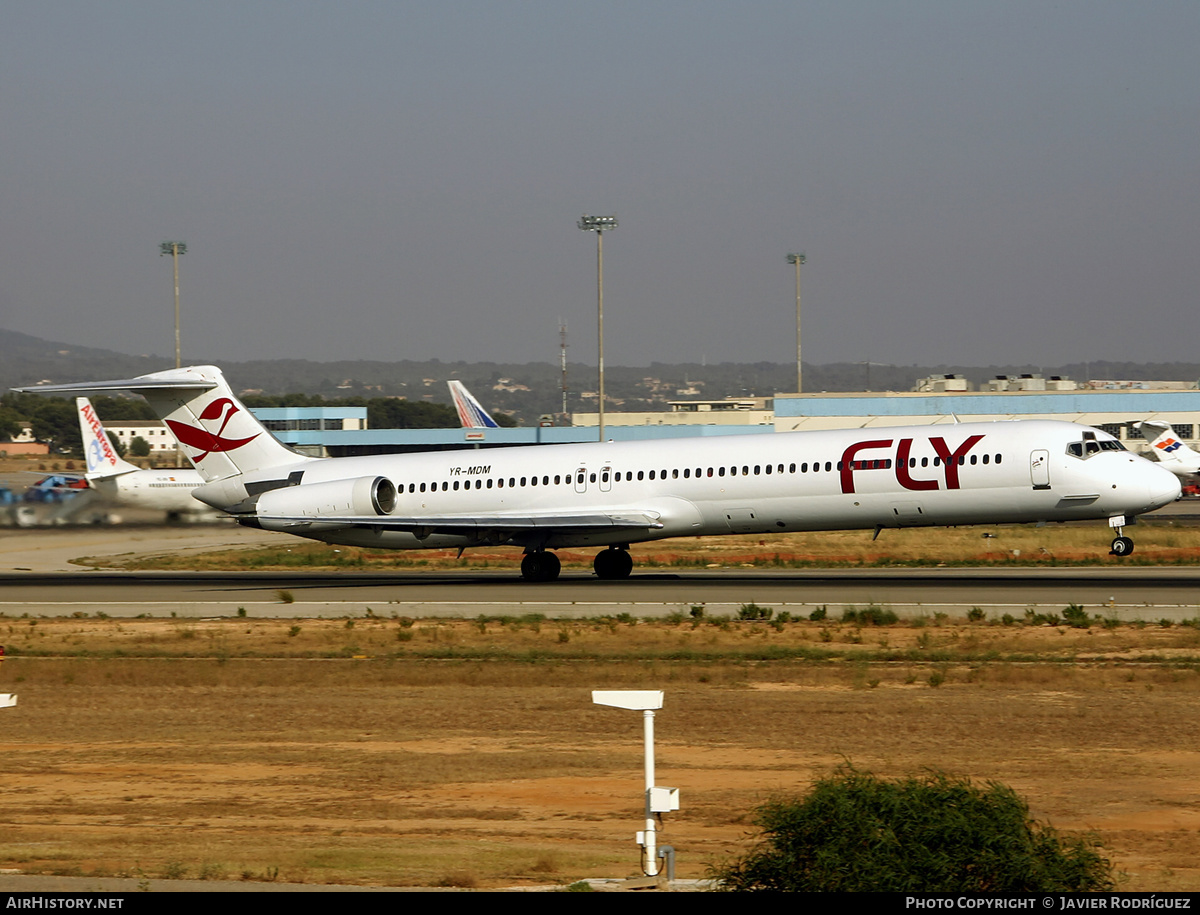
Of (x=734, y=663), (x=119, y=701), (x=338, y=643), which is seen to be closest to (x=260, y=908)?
(x=119, y=701)

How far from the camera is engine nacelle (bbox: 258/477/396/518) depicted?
1471 inches

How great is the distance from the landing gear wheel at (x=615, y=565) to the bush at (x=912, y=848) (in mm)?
28886

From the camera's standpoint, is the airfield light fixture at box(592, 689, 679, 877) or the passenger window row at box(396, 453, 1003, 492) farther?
the passenger window row at box(396, 453, 1003, 492)

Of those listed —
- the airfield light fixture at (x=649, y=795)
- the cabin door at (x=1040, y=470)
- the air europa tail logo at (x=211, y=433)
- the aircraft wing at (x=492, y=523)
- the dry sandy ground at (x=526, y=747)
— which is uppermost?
the air europa tail logo at (x=211, y=433)

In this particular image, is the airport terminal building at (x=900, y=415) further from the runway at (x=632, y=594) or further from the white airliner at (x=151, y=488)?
the runway at (x=632, y=594)

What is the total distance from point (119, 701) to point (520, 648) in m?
7.12

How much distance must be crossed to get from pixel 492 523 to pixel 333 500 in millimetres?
4828

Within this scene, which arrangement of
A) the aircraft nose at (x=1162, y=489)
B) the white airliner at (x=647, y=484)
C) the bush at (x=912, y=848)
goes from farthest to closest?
the white airliner at (x=647, y=484) < the aircraft nose at (x=1162, y=489) < the bush at (x=912, y=848)

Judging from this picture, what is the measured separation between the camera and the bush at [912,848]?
802 centimetres

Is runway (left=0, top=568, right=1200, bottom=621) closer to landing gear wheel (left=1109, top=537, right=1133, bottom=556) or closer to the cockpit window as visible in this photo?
landing gear wheel (left=1109, top=537, right=1133, bottom=556)

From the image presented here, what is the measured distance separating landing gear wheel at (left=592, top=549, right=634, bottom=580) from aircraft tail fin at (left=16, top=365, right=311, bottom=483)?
970 cm

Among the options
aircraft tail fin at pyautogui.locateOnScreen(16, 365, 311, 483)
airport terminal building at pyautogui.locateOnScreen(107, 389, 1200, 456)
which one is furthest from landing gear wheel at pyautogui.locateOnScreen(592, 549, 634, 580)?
airport terminal building at pyautogui.locateOnScreen(107, 389, 1200, 456)

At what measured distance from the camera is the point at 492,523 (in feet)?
118

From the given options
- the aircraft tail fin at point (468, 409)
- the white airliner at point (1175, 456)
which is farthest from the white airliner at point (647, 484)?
the aircraft tail fin at point (468, 409)
